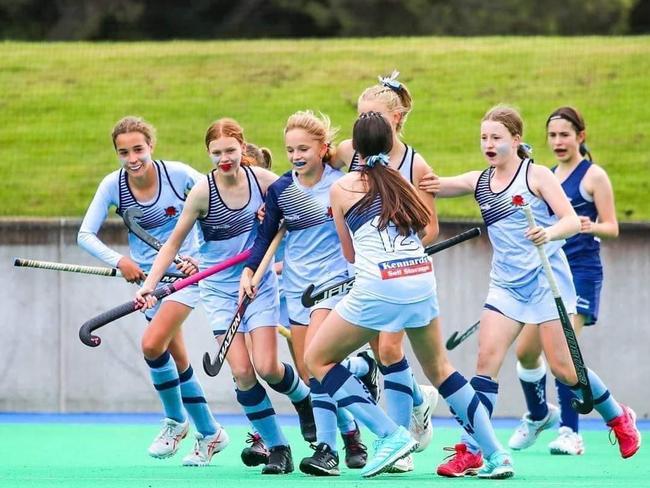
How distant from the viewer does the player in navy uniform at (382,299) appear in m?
6.08

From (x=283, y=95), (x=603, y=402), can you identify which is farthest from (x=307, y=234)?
(x=283, y=95)

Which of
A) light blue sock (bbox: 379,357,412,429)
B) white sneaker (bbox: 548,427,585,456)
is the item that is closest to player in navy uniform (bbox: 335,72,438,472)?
light blue sock (bbox: 379,357,412,429)

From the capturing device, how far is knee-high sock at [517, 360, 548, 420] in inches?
313

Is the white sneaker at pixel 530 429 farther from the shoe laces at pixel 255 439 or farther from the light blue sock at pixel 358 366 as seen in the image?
the shoe laces at pixel 255 439

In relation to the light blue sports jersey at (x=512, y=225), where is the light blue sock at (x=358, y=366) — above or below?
below

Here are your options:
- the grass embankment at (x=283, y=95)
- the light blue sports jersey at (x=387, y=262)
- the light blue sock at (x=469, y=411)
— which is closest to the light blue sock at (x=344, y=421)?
the light blue sock at (x=469, y=411)

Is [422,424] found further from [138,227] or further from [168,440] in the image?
[138,227]

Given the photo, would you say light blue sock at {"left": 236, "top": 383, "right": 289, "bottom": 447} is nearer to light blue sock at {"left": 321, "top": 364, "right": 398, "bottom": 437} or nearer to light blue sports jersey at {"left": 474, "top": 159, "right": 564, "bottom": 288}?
light blue sock at {"left": 321, "top": 364, "right": 398, "bottom": 437}

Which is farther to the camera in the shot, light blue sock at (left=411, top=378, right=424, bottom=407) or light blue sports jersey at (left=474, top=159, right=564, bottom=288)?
light blue sock at (left=411, top=378, right=424, bottom=407)

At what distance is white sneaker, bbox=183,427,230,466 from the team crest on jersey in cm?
190

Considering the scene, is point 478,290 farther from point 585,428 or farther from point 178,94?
point 178,94

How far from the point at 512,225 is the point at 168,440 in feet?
6.89

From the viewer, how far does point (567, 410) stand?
8.28 meters

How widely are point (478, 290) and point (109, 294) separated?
8.61ft
